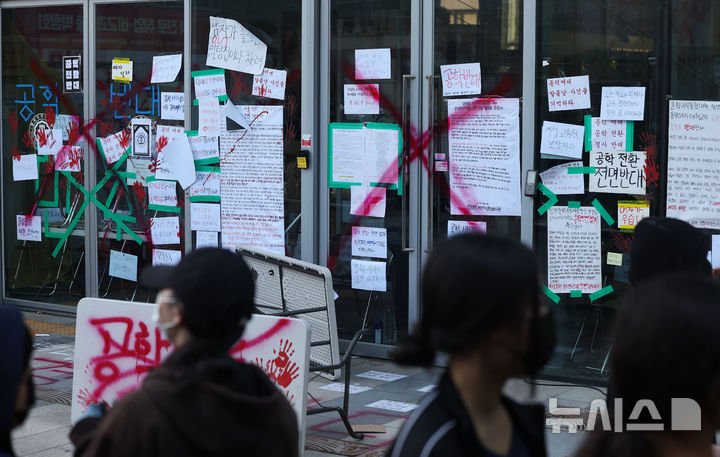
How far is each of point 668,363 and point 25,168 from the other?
9.66m

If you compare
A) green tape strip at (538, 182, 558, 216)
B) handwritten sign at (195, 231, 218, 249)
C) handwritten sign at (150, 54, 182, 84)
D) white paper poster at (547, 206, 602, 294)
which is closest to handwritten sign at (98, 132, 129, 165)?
handwritten sign at (150, 54, 182, 84)

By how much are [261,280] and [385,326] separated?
1.99 m

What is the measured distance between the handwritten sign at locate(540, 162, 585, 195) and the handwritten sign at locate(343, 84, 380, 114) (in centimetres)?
154

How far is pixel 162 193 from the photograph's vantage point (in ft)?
31.2

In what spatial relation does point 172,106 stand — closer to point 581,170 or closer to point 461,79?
point 461,79

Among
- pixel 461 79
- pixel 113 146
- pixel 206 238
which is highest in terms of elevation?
pixel 461 79

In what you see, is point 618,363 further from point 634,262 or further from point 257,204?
point 257,204

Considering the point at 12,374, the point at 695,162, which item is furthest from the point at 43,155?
the point at 12,374

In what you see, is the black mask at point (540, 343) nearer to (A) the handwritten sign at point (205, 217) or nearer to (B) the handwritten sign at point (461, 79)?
(B) the handwritten sign at point (461, 79)

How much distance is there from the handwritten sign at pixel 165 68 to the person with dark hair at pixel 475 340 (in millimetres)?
7421

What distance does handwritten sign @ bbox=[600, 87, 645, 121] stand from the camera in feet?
23.6

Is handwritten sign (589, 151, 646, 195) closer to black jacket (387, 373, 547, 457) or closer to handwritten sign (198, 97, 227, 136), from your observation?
handwritten sign (198, 97, 227, 136)

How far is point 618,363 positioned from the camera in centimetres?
194

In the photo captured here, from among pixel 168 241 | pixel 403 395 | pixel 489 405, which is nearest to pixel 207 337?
pixel 489 405
